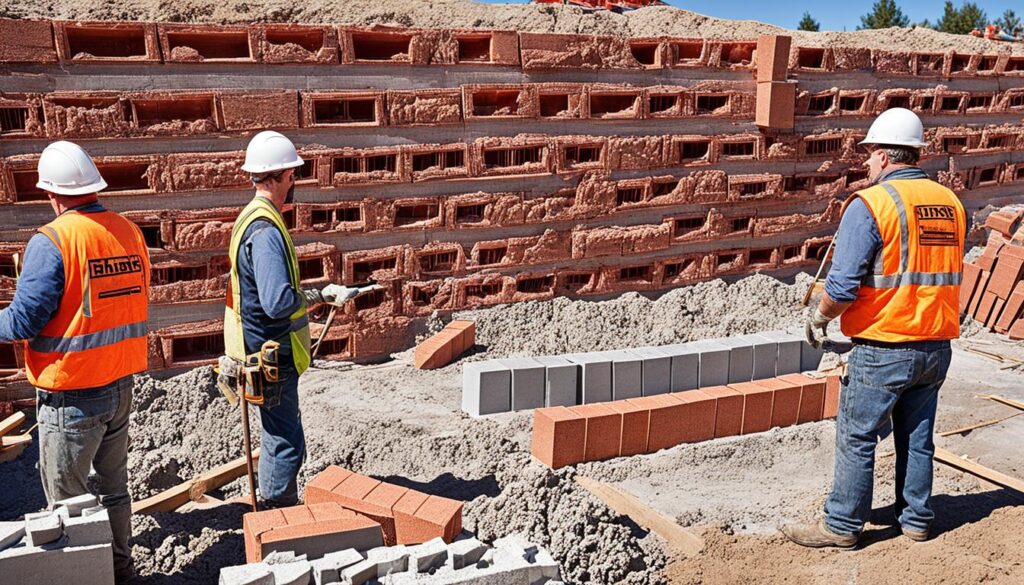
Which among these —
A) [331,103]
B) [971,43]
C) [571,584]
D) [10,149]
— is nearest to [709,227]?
[331,103]

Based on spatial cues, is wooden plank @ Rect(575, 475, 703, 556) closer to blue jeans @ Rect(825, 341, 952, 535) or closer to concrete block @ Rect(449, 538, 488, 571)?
blue jeans @ Rect(825, 341, 952, 535)

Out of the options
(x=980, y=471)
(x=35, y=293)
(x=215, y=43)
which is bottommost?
(x=980, y=471)

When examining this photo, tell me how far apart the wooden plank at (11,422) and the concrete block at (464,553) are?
3738mm

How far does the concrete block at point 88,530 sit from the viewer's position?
3.18 metres

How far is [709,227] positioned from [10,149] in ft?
21.1

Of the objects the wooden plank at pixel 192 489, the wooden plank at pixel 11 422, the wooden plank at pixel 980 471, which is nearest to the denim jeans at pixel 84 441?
the wooden plank at pixel 192 489

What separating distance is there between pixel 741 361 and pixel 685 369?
22.9 inches

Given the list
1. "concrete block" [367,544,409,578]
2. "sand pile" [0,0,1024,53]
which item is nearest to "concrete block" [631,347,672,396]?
"concrete block" [367,544,409,578]

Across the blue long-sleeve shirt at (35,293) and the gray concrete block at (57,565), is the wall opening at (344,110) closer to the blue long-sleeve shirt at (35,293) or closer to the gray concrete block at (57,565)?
the blue long-sleeve shirt at (35,293)

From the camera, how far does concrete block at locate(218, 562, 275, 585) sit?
300cm

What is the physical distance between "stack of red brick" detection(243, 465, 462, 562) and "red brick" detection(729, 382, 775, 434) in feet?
9.36

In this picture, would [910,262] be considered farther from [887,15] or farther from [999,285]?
[887,15]

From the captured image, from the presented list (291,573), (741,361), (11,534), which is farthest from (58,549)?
(741,361)

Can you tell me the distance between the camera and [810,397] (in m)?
6.18
